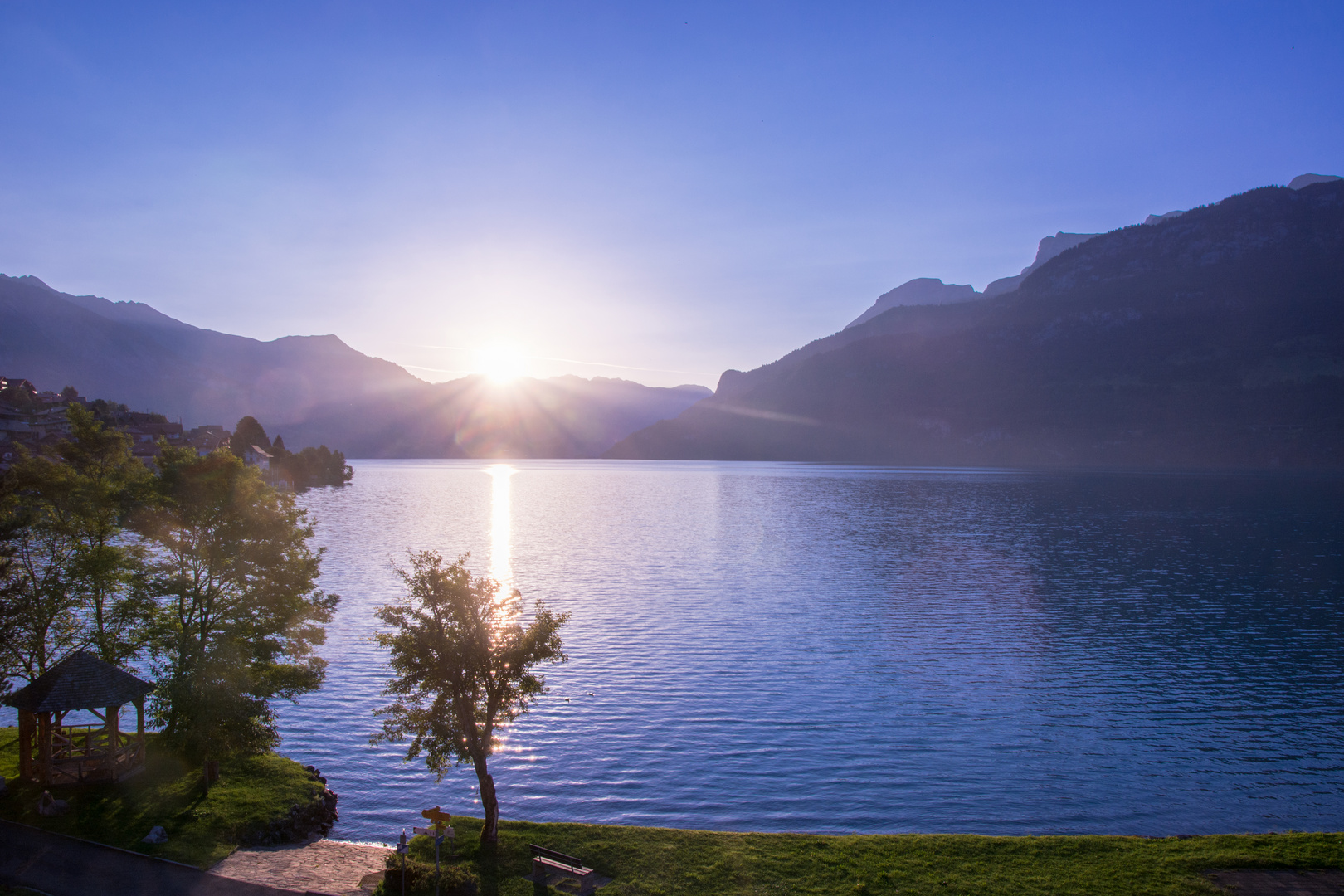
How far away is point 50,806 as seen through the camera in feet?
74.8

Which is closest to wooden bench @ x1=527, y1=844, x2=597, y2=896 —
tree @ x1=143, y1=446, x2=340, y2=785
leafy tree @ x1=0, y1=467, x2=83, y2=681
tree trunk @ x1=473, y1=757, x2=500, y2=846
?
tree trunk @ x1=473, y1=757, x2=500, y2=846

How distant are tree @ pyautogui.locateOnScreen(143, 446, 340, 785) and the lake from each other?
520cm

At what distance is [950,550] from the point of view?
8994 centimetres

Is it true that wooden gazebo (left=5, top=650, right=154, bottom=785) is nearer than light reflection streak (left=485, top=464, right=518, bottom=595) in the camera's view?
Yes

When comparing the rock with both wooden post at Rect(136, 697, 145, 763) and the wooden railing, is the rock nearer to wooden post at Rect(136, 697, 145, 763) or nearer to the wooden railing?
the wooden railing

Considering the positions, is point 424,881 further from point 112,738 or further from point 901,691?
point 901,691

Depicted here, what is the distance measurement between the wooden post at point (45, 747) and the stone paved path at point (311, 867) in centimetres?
843

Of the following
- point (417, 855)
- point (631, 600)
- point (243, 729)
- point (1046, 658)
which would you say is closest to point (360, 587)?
point (631, 600)

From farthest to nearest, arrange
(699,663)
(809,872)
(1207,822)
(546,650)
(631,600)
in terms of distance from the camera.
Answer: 1. (631,600)
2. (699,663)
3. (1207,822)
4. (546,650)
5. (809,872)

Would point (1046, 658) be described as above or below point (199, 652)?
below

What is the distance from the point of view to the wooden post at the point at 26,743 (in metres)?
24.2

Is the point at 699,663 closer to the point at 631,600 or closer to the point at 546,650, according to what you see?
the point at 631,600

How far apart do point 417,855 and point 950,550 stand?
80.6m

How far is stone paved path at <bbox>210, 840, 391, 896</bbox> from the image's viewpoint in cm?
1958
